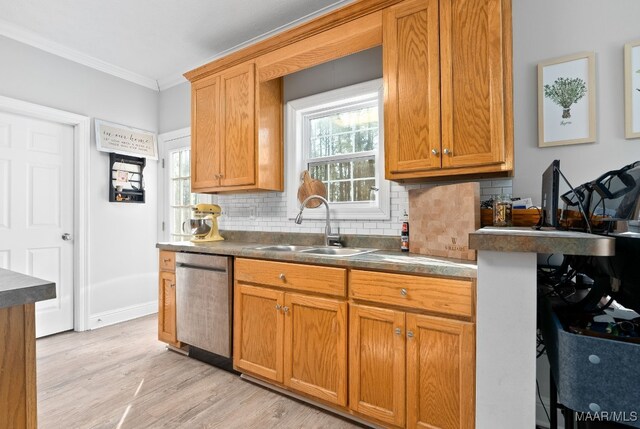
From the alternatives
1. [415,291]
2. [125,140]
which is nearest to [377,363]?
[415,291]

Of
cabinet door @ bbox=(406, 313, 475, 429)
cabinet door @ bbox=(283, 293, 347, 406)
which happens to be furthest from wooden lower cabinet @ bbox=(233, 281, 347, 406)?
cabinet door @ bbox=(406, 313, 475, 429)

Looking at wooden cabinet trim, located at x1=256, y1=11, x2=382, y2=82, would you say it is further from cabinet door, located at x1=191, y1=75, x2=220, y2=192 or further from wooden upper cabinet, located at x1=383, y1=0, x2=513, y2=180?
cabinet door, located at x1=191, y1=75, x2=220, y2=192

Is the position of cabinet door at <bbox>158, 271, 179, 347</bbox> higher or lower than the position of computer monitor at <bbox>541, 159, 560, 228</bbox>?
lower

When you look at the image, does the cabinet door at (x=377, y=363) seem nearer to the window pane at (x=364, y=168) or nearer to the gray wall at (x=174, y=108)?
the window pane at (x=364, y=168)

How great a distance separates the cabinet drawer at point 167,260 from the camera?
9.22ft

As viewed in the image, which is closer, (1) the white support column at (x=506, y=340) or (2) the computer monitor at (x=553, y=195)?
(1) the white support column at (x=506, y=340)

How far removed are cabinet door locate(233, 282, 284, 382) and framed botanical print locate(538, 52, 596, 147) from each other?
72.0 inches

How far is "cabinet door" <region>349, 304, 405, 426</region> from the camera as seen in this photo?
65.9 inches

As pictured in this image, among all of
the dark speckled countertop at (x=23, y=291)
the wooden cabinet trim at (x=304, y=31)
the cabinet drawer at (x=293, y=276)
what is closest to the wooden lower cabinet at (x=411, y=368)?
the cabinet drawer at (x=293, y=276)

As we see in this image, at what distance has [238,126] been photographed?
2.81m

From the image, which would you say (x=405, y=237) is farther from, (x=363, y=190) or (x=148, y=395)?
(x=148, y=395)

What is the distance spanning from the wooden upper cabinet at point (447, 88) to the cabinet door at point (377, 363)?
0.85 meters

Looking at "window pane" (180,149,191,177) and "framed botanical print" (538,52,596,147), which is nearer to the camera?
"framed botanical print" (538,52,596,147)

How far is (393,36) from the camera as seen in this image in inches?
79.2
